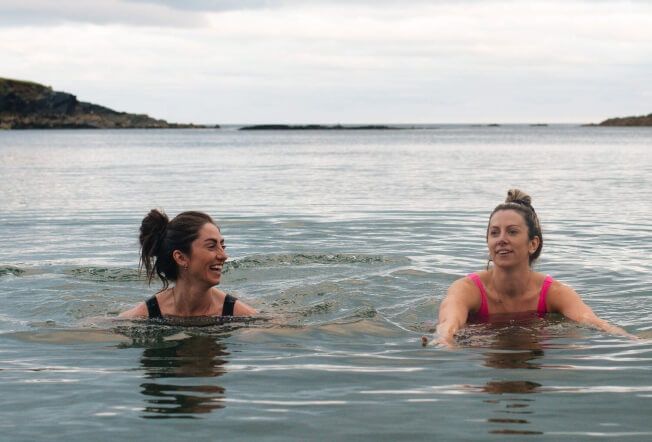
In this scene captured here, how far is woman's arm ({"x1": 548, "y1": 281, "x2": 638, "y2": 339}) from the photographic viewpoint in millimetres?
9086

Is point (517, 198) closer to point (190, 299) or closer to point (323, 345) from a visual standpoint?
point (323, 345)

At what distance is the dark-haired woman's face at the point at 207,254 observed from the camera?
908 centimetres

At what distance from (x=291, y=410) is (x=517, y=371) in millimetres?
2051

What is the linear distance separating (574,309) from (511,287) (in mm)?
644

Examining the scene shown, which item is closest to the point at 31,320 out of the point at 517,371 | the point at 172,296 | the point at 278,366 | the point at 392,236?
the point at 172,296

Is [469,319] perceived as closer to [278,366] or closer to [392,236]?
[278,366]

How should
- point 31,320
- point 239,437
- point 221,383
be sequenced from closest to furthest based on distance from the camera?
point 239,437, point 221,383, point 31,320

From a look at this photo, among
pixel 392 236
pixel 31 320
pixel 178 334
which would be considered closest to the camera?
pixel 178 334

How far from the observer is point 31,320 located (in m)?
10.3

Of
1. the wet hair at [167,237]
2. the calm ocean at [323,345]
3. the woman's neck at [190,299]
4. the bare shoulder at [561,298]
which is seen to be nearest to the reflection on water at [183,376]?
the calm ocean at [323,345]

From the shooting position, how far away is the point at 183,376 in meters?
7.58

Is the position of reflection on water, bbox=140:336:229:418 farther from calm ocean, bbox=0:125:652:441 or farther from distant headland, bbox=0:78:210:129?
distant headland, bbox=0:78:210:129

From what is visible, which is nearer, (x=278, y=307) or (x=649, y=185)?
(x=278, y=307)

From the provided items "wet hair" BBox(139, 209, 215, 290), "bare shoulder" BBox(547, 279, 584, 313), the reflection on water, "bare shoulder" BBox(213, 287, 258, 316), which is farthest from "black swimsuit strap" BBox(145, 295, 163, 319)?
"bare shoulder" BBox(547, 279, 584, 313)
